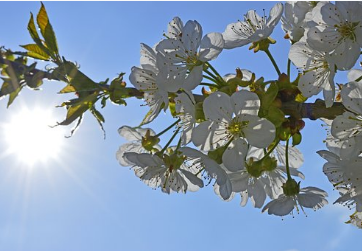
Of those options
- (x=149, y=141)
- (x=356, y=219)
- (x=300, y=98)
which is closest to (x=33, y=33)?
(x=149, y=141)

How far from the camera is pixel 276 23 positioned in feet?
10.2

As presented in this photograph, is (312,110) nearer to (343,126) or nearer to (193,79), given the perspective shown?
(343,126)

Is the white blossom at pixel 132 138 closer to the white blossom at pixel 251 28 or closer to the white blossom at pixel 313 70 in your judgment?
the white blossom at pixel 251 28

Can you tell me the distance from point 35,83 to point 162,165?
98 cm

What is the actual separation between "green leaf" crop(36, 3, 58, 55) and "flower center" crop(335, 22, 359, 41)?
175cm

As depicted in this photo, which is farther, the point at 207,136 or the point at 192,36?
the point at 192,36

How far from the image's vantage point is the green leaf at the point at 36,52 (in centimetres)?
299

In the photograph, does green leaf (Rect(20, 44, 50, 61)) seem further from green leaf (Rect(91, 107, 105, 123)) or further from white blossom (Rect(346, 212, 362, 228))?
white blossom (Rect(346, 212, 362, 228))

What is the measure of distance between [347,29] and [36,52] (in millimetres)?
1970

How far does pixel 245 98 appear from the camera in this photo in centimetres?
258

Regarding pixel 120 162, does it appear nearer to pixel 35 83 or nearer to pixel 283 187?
pixel 35 83

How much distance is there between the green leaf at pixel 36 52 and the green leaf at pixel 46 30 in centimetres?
8

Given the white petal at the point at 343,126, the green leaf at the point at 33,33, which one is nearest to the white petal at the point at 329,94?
the white petal at the point at 343,126

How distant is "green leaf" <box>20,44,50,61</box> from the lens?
299 cm
